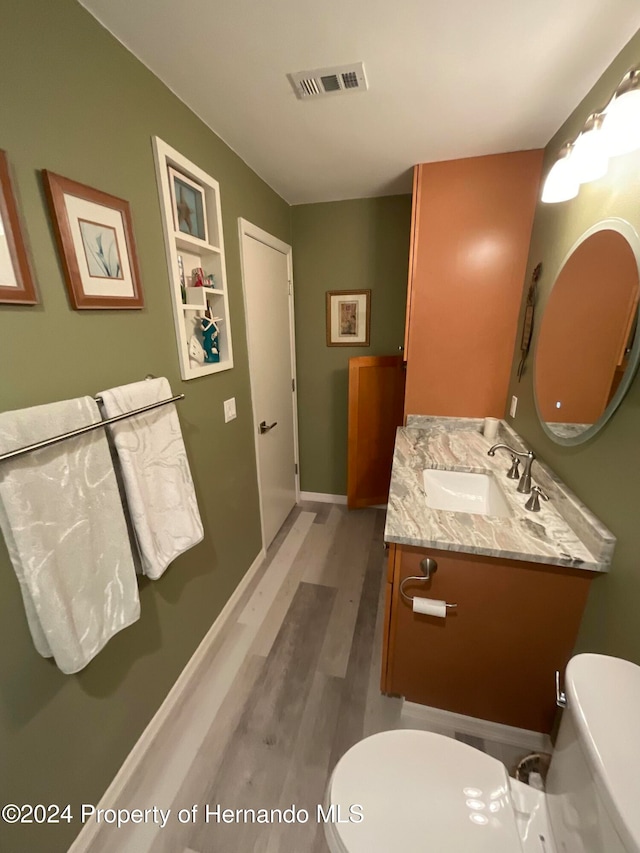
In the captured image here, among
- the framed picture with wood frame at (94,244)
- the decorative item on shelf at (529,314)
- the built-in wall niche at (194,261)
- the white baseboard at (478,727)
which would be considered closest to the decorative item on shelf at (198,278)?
the built-in wall niche at (194,261)

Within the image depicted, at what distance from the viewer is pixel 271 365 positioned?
2.26 meters

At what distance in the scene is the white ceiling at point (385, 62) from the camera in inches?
35.8

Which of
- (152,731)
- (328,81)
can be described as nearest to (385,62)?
(328,81)

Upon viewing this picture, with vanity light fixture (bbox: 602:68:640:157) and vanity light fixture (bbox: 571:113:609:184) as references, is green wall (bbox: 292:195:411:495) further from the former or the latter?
vanity light fixture (bbox: 602:68:640:157)

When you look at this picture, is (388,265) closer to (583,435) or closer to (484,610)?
(583,435)

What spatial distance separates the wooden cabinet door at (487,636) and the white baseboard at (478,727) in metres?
0.04

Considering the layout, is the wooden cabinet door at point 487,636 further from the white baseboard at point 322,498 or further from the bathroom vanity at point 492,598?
the white baseboard at point 322,498

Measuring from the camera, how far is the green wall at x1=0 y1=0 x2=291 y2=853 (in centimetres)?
78

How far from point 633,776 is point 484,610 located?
2.13 ft

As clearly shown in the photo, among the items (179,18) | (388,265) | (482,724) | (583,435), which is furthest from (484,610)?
(388,265)

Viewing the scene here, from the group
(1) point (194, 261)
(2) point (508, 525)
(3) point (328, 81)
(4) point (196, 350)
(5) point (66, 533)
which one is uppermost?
(3) point (328, 81)

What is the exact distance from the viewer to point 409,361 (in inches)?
80.4

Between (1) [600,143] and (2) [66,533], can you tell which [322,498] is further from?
(1) [600,143]

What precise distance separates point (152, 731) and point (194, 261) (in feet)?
6.37
